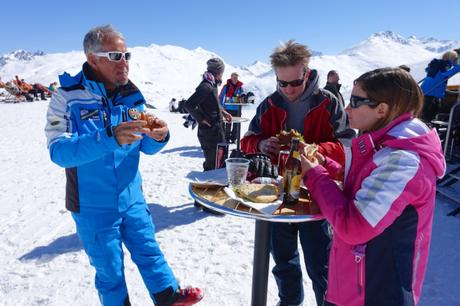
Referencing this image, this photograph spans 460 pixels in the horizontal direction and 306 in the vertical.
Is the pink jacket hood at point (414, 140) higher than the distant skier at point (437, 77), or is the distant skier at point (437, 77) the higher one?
the distant skier at point (437, 77)

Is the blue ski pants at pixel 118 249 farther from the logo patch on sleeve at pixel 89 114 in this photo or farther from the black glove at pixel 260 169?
the black glove at pixel 260 169

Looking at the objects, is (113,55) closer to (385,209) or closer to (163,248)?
(385,209)

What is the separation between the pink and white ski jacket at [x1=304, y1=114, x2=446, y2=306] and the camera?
1.31 m

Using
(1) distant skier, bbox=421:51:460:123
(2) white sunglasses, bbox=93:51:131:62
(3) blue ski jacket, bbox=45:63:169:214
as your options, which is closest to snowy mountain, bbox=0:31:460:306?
(3) blue ski jacket, bbox=45:63:169:214

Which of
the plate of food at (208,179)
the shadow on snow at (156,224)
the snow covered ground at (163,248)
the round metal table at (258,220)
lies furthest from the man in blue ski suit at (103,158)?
the shadow on snow at (156,224)

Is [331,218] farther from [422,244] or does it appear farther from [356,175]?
[422,244]

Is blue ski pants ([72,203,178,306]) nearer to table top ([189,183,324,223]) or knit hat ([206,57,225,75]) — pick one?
table top ([189,183,324,223])

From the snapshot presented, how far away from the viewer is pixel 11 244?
162 inches

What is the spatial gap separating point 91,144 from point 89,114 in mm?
325

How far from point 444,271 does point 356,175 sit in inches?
110

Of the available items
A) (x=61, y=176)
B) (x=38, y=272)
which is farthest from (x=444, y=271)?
(x=61, y=176)

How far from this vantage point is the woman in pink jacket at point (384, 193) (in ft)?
4.31

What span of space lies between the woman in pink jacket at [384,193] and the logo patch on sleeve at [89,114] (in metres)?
1.47

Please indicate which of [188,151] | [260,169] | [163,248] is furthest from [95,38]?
[188,151]
